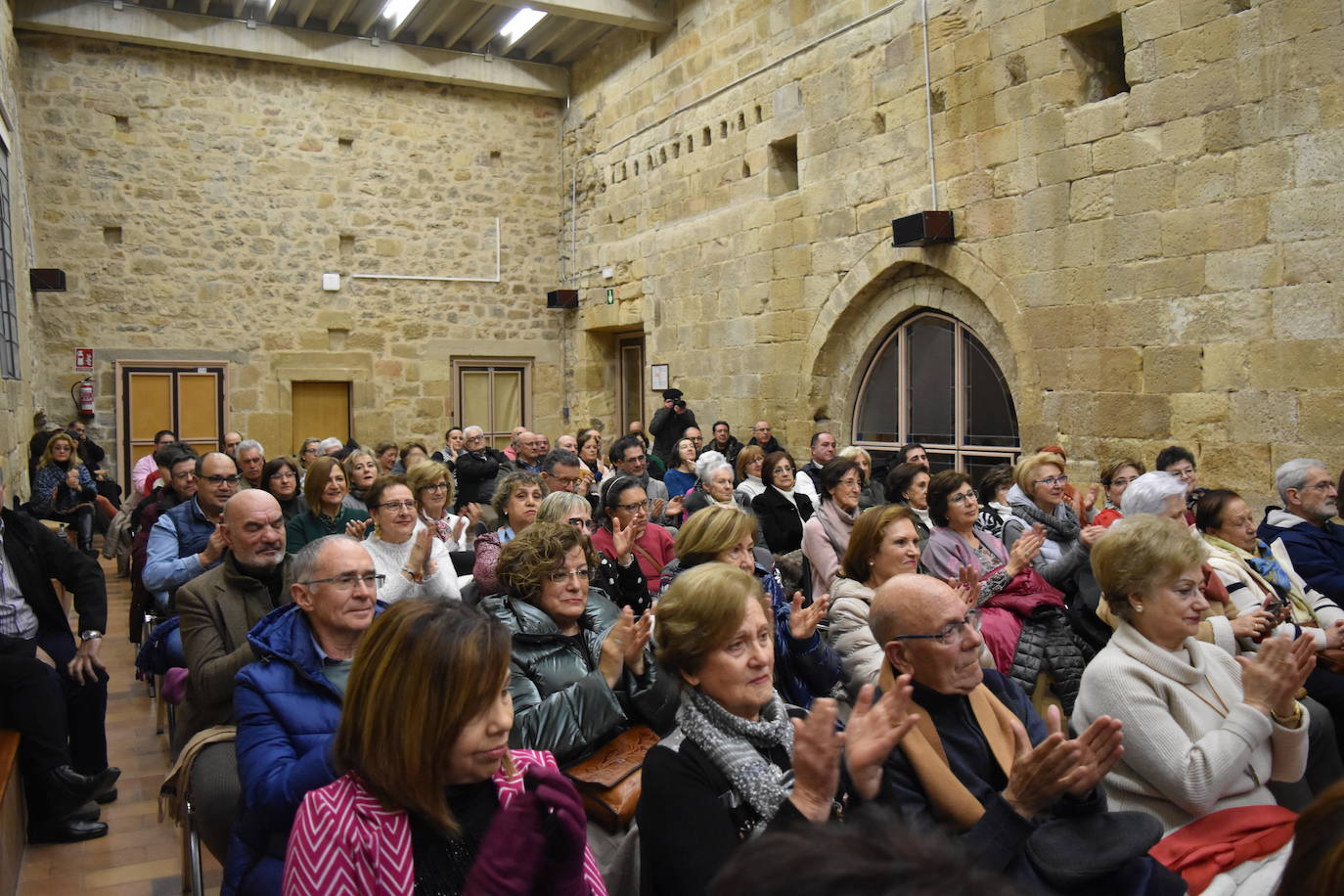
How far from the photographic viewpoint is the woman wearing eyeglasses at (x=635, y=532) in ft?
13.7

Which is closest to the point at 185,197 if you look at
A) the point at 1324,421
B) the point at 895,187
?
the point at 895,187

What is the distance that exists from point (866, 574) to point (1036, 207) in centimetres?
481

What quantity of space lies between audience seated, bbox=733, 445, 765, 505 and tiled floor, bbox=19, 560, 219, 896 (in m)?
3.23

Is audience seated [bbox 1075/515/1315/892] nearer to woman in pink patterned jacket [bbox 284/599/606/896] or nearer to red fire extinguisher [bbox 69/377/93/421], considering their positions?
woman in pink patterned jacket [bbox 284/599/606/896]

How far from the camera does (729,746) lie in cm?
189

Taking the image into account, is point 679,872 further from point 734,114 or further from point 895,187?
point 734,114

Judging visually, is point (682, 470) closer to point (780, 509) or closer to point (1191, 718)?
point (780, 509)

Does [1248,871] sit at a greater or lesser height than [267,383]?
lesser

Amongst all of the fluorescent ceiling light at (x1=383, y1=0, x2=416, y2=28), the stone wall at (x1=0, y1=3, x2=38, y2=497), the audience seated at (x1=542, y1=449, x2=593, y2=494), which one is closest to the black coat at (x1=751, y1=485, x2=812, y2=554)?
the audience seated at (x1=542, y1=449, x2=593, y2=494)

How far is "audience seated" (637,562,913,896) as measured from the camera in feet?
5.47

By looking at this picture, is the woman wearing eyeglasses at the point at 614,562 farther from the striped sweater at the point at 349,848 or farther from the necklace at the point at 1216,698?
the striped sweater at the point at 349,848

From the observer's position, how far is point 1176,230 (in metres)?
6.43

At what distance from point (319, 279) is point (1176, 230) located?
9.19 metres

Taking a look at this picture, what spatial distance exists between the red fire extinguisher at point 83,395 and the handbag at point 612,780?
34.2 ft
